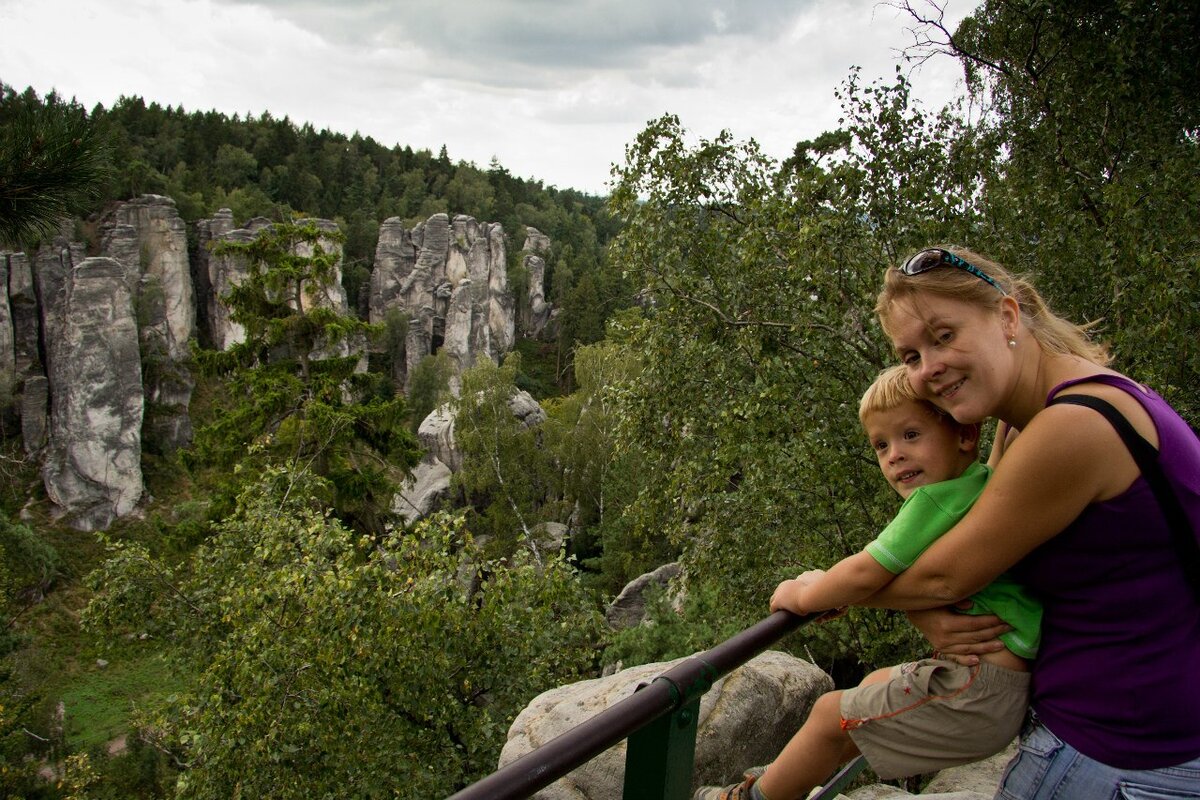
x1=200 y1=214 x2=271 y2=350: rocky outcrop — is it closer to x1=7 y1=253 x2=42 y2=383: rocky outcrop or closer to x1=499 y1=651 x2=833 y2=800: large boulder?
x1=7 y1=253 x2=42 y2=383: rocky outcrop

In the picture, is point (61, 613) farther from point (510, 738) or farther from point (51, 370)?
point (510, 738)

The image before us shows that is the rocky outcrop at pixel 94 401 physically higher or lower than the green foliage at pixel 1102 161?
lower

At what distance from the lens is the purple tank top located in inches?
56.7

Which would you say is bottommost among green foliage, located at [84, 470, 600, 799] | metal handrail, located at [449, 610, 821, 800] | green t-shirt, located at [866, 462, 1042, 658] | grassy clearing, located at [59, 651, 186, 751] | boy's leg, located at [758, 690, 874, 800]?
grassy clearing, located at [59, 651, 186, 751]

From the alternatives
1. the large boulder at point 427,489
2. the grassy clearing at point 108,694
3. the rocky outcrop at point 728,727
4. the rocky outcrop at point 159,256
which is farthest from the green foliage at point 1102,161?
the rocky outcrop at point 159,256

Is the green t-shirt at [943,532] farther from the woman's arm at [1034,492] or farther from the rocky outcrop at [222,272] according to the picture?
the rocky outcrop at [222,272]

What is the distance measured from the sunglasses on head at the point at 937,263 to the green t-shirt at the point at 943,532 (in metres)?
0.46

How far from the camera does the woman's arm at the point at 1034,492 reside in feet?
4.70

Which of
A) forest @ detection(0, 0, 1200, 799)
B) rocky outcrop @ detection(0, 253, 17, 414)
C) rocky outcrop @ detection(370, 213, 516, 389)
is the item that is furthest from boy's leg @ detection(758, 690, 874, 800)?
rocky outcrop @ detection(370, 213, 516, 389)

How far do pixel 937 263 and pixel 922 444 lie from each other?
0.46 meters

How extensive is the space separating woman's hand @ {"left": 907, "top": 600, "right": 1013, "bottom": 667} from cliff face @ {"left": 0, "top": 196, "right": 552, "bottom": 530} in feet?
110

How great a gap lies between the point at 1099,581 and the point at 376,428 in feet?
57.1

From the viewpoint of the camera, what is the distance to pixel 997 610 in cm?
172

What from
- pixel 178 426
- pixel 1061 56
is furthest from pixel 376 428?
pixel 178 426
